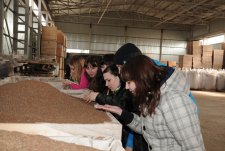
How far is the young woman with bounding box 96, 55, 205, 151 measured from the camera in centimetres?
126

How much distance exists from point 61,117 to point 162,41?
1708 centimetres

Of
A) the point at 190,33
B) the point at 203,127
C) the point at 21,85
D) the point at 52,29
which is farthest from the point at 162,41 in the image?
the point at 21,85

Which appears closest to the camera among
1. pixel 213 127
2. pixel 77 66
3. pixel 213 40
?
pixel 77 66

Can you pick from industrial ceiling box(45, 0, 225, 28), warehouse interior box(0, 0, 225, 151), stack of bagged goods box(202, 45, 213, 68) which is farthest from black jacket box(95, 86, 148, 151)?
stack of bagged goods box(202, 45, 213, 68)

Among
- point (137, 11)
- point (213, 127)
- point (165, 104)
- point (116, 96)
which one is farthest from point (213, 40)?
point (165, 104)

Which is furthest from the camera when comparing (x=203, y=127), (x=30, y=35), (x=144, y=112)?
(x=30, y=35)

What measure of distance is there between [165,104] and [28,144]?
2.20 feet

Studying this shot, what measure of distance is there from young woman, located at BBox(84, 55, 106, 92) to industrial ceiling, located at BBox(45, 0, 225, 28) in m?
10.5

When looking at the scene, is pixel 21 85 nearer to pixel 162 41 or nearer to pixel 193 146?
pixel 193 146

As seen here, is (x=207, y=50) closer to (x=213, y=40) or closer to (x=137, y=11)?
(x=213, y=40)

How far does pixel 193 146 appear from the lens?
1.26m

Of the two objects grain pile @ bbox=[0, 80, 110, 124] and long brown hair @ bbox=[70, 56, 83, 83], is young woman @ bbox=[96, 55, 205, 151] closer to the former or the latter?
grain pile @ bbox=[0, 80, 110, 124]

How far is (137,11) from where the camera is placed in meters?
16.8

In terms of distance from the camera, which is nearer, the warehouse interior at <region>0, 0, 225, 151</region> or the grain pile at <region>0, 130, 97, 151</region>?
the grain pile at <region>0, 130, 97, 151</region>
